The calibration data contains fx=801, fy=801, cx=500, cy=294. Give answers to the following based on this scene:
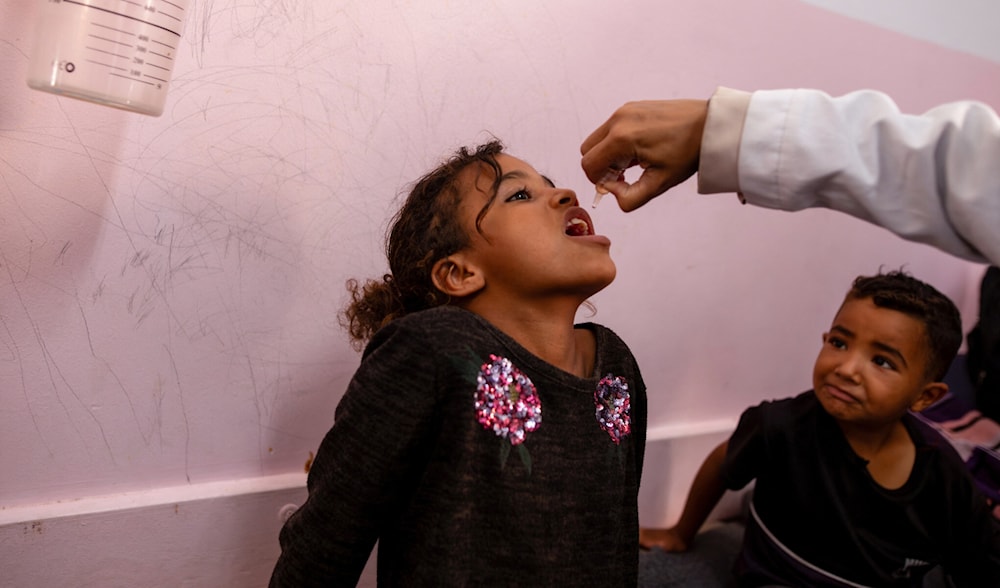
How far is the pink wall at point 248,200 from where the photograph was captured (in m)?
1.06

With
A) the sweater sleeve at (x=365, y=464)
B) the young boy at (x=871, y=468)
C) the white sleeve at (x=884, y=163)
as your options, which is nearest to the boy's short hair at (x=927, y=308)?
the young boy at (x=871, y=468)

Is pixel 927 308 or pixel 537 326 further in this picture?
pixel 927 308

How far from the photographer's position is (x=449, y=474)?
0.92 meters

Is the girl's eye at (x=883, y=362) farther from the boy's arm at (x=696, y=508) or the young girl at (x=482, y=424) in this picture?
the young girl at (x=482, y=424)

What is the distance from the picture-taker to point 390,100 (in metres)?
1.27

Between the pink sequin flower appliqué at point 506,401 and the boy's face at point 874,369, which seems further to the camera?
the boy's face at point 874,369

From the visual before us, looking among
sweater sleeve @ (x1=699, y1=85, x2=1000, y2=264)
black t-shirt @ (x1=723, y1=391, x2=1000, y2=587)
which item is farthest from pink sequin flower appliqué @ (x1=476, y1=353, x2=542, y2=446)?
black t-shirt @ (x1=723, y1=391, x2=1000, y2=587)

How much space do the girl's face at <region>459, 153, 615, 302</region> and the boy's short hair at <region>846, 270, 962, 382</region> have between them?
742 mm

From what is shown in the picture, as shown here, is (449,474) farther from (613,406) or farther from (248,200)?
(248,200)

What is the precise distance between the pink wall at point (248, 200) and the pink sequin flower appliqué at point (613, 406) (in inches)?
17.9

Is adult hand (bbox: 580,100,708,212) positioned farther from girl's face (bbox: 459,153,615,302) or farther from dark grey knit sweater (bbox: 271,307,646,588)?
dark grey knit sweater (bbox: 271,307,646,588)

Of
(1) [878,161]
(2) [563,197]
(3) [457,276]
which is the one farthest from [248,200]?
(1) [878,161]

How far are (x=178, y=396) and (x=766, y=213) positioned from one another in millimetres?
1327

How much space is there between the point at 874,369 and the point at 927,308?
160mm
